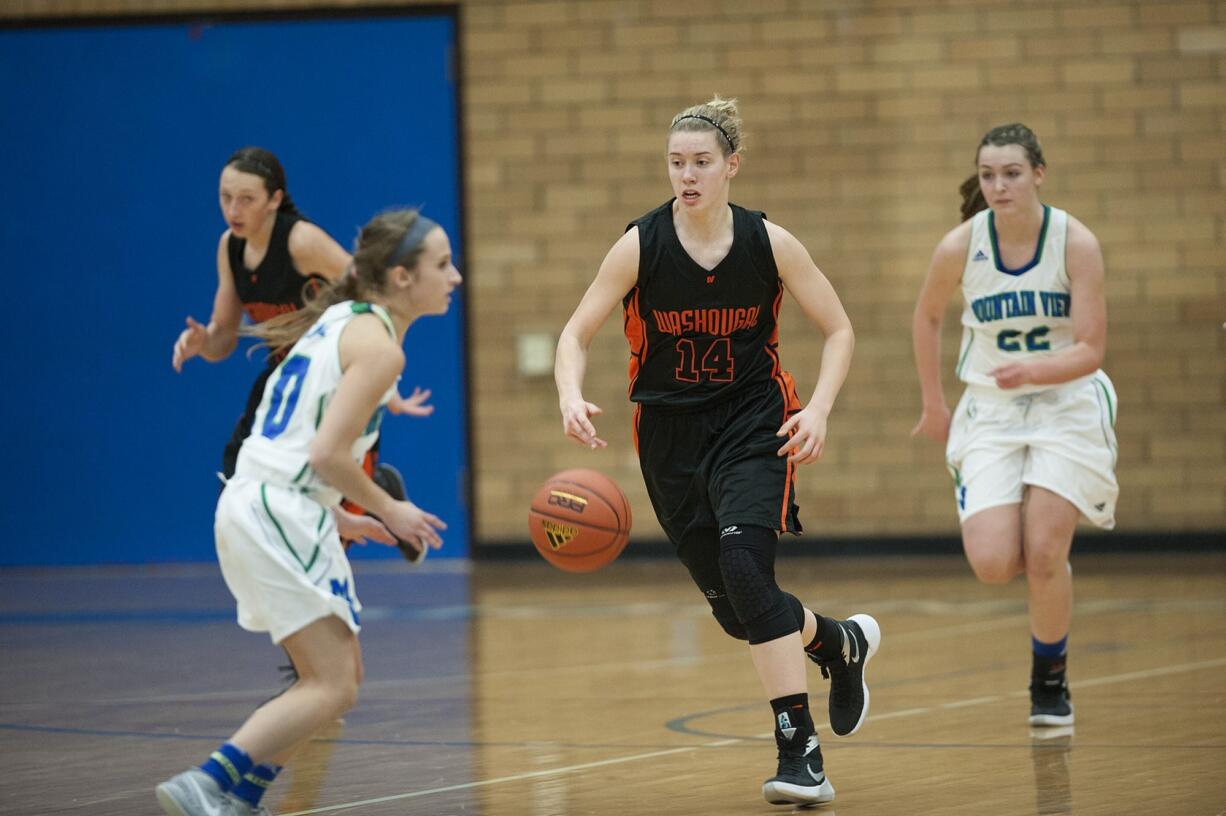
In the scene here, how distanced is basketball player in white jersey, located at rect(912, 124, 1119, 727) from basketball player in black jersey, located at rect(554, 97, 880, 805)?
86cm

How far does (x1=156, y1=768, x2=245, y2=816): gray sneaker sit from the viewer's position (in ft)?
11.6

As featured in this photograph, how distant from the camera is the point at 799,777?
13.5ft

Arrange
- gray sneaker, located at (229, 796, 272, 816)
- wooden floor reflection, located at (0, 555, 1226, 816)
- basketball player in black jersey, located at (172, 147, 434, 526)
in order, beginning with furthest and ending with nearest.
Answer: basketball player in black jersey, located at (172, 147, 434, 526), wooden floor reflection, located at (0, 555, 1226, 816), gray sneaker, located at (229, 796, 272, 816)

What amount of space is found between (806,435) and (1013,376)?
110 cm

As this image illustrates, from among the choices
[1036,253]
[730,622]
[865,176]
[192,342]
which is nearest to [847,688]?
[730,622]

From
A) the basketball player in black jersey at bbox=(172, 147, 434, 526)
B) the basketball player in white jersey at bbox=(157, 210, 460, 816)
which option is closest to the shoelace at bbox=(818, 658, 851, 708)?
the basketball player in white jersey at bbox=(157, 210, 460, 816)

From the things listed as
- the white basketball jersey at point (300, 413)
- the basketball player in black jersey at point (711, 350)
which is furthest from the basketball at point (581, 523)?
the white basketball jersey at point (300, 413)

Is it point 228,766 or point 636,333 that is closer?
point 228,766

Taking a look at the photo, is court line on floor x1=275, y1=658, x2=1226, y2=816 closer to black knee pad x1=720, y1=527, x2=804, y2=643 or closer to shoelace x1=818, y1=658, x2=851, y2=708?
shoelace x1=818, y1=658, x2=851, y2=708

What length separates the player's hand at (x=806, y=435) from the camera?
4.21 m

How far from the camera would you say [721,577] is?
449 cm

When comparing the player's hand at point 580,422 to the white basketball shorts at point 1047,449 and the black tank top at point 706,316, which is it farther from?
the white basketball shorts at point 1047,449

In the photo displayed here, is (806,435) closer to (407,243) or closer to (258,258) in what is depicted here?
(407,243)

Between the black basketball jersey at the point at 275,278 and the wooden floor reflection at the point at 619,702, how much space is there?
4.54 feet
